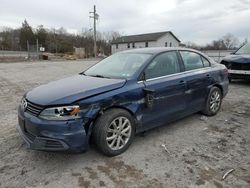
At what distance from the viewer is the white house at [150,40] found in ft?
163

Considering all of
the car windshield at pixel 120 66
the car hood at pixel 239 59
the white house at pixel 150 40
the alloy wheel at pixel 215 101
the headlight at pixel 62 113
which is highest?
the white house at pixel 150 40

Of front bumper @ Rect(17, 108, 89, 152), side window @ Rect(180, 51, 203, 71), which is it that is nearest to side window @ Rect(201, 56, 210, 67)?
side window @ Rect(180, 51, 203, 71)

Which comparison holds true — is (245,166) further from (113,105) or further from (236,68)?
(236,68)

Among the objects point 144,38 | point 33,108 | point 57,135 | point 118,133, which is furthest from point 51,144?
point 144,38

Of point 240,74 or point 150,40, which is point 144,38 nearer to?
point 150,40

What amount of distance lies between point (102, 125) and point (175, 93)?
1522mm

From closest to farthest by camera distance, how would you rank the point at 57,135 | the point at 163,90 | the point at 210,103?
the point at 57,135, the point at 163,90, the point at 210,103

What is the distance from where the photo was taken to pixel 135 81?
340cm

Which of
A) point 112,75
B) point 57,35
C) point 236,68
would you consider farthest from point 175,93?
point 57,35

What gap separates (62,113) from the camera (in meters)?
2.79

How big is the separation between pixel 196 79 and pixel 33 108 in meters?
2.92

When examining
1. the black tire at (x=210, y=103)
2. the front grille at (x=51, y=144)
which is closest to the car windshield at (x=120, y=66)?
the front grille at (x=51, y=144)

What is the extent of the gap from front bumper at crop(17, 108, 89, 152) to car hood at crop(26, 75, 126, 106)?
0.26 meters

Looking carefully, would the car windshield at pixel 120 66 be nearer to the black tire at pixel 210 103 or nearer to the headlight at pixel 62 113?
the headlight at pixel 62 113
